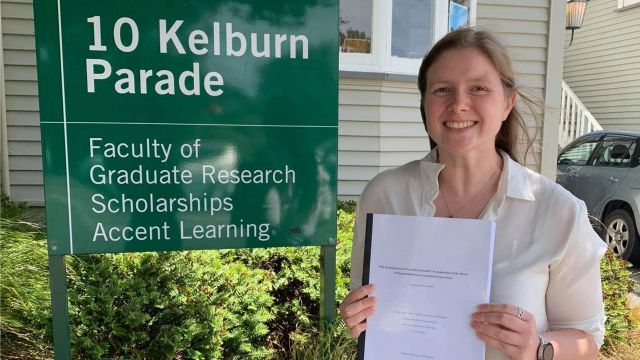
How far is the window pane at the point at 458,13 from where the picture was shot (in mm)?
5773

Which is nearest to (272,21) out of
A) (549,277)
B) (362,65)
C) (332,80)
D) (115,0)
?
(332,80)

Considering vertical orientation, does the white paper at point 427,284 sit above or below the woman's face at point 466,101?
below

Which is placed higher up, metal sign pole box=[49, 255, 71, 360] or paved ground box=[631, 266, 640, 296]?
metal sign pole box=[49, 255, 71, 360]

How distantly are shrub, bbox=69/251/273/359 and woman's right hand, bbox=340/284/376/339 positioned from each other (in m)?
1.35

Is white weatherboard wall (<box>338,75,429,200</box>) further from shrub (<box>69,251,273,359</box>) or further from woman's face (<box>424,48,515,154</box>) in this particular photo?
woman's face (<box>424,48,515,154</box>)

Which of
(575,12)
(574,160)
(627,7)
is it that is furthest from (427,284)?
(627,7)

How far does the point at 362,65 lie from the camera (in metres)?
5.30

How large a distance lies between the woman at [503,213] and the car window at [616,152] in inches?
234

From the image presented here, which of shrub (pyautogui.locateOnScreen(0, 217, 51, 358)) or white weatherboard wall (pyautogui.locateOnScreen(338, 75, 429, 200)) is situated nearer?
shrub (pyautogui.locateOnScreen(0, 217, 51, 358))

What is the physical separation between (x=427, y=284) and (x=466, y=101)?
493 millimetres

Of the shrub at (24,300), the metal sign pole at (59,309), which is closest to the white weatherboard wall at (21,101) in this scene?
the shrub at (24,300)

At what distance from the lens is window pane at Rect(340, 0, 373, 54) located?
5.44 metres

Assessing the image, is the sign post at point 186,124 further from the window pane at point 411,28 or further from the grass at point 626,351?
the window pane at point 411,28

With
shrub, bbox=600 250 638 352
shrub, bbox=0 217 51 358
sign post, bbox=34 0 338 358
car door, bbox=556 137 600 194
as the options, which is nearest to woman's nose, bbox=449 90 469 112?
sign post, bbox=34 0 338 358
